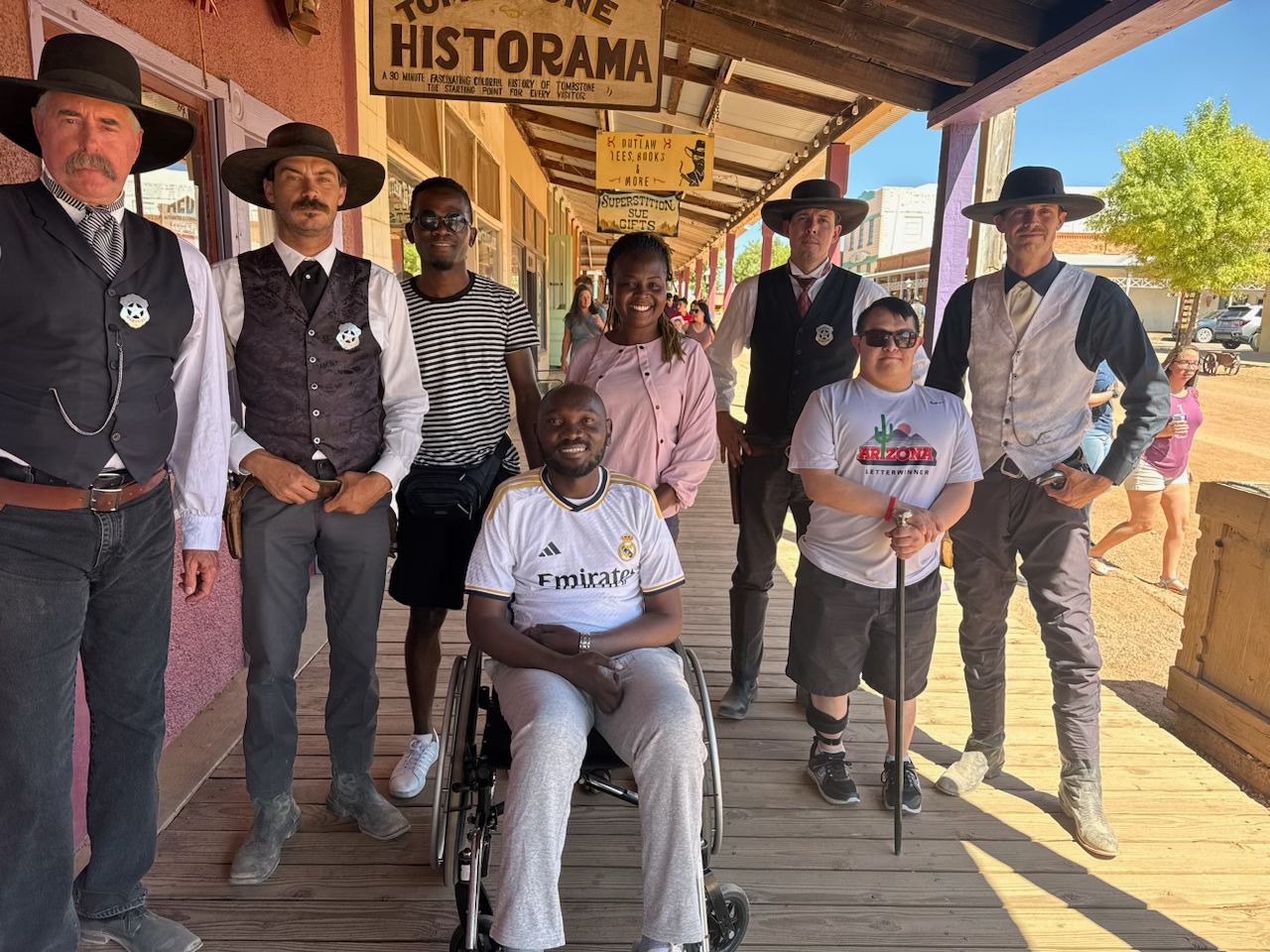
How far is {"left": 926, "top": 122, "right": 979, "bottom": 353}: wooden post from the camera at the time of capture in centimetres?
407

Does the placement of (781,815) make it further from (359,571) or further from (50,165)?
(50,165)

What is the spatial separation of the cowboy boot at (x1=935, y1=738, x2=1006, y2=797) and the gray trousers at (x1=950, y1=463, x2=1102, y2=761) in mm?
224

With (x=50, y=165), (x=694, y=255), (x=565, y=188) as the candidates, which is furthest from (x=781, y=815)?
(x=694, y=255)

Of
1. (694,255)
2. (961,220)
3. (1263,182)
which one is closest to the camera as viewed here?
(961,220)

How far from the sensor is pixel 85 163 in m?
1.58

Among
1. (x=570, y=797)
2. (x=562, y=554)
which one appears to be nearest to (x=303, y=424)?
(x=562, y=554)

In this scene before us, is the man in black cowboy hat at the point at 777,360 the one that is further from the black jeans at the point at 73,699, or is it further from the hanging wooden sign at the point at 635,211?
the hanging wooden sign at the point at 635,211

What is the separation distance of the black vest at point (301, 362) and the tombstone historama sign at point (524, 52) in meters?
1.34

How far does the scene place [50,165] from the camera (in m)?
1.59

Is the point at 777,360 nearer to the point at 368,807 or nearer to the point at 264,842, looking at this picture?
the point at 368,807

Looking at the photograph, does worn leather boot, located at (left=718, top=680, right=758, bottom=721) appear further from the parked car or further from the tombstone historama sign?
the parked car

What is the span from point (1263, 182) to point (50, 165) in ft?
103

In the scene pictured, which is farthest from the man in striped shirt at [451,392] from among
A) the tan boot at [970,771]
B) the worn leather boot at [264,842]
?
the tan boot at [970,771]

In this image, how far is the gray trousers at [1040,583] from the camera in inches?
98.5
